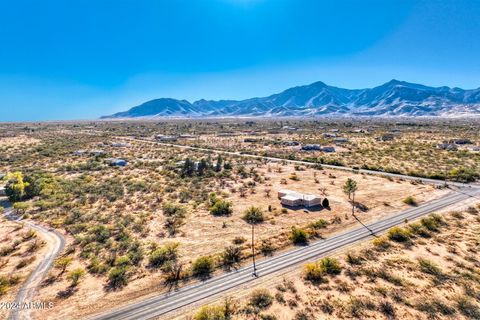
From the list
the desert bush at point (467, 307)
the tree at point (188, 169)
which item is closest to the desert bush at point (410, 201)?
the desert bush at point (467, 307)

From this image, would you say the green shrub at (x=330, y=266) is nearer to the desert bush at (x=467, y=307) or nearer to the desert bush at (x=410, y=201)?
the desert bush at (x=467, y=307)

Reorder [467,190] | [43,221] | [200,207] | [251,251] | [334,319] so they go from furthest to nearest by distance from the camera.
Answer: [467,190]
[200,207]
[43,221]
[251,251]
[334,319]

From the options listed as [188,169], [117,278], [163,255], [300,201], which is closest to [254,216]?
[300,201]

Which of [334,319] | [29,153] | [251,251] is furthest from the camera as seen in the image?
[29,153]

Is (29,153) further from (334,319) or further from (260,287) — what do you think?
(334,319)

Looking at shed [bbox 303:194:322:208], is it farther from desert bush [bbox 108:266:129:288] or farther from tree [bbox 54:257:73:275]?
tree [bbox 54:257:73:275]

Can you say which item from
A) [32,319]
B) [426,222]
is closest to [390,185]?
[426,222]

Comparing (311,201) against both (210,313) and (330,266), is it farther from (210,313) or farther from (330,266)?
(210,313)
